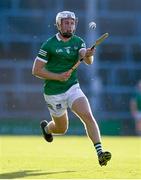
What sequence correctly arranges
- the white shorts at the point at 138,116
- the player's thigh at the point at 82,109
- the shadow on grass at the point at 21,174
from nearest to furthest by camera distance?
the shadow on grass at the point at 21,174
the player's thigh at the point at 82,109
the white shorts at the point at 138,116

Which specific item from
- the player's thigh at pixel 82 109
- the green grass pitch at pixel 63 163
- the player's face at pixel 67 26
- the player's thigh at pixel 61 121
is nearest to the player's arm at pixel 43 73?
the player's thigh at pixel 82 109

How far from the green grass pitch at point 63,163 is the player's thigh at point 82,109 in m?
0.64

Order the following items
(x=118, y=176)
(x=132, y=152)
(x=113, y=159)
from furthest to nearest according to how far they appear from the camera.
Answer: (x=132, y=152)
(x=113, y=159)
(x=118, y=176)

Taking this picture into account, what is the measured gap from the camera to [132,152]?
13.7 m

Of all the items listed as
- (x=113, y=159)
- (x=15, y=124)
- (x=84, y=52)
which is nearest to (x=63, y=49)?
(x=84, y=52)

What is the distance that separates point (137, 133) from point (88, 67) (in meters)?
2.68

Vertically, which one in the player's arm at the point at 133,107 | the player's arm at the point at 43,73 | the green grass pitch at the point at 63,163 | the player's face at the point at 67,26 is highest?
the player's face at the point at 67,26

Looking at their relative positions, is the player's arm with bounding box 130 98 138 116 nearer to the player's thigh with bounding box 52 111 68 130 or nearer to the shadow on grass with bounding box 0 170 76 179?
the player's thigh with bounding box 52 111 68 130

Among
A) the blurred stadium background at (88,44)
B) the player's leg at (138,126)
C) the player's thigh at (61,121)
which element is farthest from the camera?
the blurred stadium background at (88,44)

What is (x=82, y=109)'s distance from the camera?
9.71m

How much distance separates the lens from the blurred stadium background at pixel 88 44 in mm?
23656

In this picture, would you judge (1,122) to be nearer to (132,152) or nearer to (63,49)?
(132,152)

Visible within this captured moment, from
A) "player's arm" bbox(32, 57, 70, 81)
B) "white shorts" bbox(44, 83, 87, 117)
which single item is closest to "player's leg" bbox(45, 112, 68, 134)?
"white shorts" bbox(44, 83, 87, 117)

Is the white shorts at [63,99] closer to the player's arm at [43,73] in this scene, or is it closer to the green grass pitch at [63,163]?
the player's arm at [43,73]
